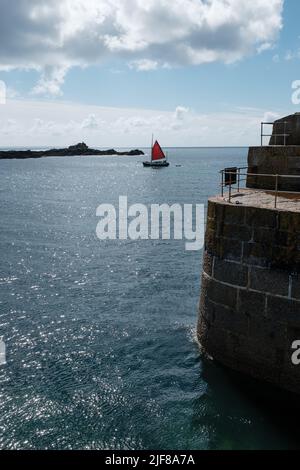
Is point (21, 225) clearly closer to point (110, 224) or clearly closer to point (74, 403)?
point (110, 224)

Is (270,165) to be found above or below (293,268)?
above

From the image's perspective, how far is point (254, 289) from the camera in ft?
37.7

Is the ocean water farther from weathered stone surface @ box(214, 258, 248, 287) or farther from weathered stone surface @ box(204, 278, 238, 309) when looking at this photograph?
weathered stone surface @ box(214, 258, 248, 287)

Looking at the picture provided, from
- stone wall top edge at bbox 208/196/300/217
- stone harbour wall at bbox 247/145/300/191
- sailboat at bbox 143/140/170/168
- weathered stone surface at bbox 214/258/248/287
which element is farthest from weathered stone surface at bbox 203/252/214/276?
sailboat at bbox 143/140/170/168

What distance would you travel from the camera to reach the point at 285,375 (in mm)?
11375

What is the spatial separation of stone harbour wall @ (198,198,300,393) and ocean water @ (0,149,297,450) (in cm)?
100

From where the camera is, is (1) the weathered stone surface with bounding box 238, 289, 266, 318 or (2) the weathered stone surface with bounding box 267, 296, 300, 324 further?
(1) the weathered stone surface with bounding box 238, 289, 266, 318

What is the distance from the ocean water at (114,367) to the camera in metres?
10.7

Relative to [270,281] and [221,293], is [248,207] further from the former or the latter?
[221,293]

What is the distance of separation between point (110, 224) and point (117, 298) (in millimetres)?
20539

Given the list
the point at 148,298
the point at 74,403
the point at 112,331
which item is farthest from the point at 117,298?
the point at 74,403

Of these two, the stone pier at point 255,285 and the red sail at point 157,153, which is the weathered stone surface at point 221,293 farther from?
the red sail at point 157,153

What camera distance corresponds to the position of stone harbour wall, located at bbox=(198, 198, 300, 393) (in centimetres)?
1092
